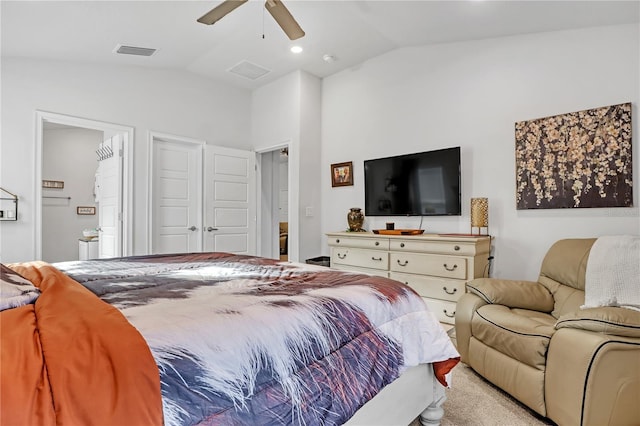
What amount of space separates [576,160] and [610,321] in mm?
1774

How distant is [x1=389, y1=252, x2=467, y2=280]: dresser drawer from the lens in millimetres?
3000

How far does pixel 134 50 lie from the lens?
3.54 metres

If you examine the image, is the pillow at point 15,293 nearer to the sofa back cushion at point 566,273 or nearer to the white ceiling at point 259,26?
the white ceiling at point 259,26

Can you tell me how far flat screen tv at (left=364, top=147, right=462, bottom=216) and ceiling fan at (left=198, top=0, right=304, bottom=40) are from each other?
5.94ft

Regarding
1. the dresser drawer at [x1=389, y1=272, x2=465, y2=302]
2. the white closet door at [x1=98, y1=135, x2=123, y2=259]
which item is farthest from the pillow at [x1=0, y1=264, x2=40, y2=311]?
the white closet door at [x1=98, y1=135, x2=123, y2=259]

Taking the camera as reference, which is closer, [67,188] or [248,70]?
[248,70]

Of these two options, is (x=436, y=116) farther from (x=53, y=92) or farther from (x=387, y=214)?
(x=53, y=92)

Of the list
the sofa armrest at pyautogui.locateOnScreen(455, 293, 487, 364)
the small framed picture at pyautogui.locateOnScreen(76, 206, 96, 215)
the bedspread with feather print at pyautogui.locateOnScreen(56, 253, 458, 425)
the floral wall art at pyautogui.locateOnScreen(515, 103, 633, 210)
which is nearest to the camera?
the bedspread with feather print at pyautogui.locateOnScreen(56, 253, 458, 425)

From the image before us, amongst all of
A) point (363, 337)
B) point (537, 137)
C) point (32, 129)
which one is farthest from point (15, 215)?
point (537, 137)

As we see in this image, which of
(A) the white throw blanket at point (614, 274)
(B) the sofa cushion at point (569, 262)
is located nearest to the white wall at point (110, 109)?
(B) the sofa cushion at point (569, 262)

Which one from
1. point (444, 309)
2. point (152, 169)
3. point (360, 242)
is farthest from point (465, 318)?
point (152, 169)

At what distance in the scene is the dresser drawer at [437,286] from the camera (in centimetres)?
301

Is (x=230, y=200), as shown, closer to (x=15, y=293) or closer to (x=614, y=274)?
(x=15, y=293)

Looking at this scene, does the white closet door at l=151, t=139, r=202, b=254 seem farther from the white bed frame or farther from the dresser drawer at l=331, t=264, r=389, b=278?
the white bed frame
